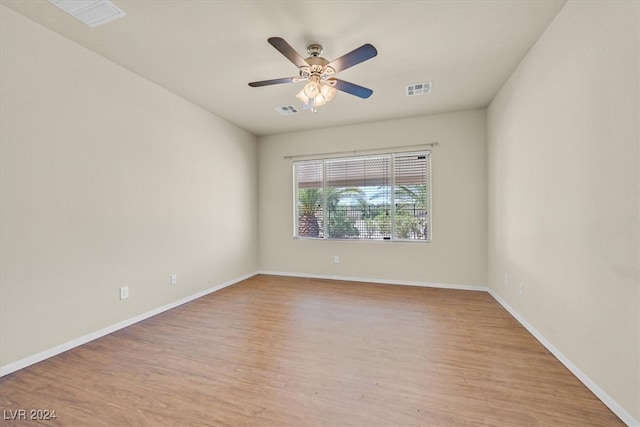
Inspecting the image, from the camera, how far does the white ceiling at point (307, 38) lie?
2.04m

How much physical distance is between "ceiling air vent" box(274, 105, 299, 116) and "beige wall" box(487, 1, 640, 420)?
8.87 feet

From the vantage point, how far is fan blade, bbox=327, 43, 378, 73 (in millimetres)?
1951

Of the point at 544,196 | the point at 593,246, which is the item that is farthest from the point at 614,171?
the point at 544,196

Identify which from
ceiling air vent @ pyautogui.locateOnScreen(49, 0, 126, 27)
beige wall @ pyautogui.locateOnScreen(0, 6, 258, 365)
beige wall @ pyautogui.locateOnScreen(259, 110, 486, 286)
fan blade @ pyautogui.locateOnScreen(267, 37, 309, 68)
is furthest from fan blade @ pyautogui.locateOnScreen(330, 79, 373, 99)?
beige wall @ pyautogui.locateOnScreen(0, 6, 258, 365)

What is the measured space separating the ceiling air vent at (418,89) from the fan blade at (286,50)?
1.60m

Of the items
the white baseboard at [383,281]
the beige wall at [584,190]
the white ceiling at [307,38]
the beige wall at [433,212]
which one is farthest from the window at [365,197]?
the beige wall at [584,190]

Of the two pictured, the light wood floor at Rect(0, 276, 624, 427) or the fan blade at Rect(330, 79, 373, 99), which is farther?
the fan blade at Rect(330, 79, 373, 99)

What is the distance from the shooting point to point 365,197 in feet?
15.5

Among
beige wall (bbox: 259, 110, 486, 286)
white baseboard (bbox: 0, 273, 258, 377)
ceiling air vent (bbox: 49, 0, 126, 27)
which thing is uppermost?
ceiling air vent (bbox: 49, 0, 126, 27)

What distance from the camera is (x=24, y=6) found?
201cm

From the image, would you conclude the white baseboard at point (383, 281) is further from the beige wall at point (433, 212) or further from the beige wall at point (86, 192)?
the beige wall at point (86, 192)

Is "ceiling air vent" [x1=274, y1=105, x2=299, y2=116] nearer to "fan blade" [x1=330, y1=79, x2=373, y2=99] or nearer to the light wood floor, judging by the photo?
"fan blade" [x1=330, y1=79, x2=373, y2=99]

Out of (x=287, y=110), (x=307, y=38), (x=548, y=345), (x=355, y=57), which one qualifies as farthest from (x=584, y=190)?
(x=287, y=110)

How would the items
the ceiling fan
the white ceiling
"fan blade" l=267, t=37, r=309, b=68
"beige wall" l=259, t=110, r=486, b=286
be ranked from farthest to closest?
1. "beige wall" l=259, t=110, r=486, b=286
2. the ceiling fan
3. the white ceiling
4. "fan blade" l=267, t=37, r=309, b=68
